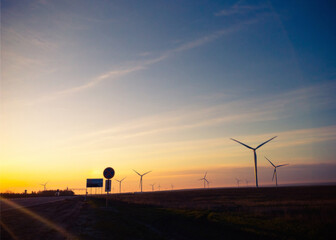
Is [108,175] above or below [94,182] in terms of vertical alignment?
above

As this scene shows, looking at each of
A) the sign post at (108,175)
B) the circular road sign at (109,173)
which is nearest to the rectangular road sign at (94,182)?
the sign post at (108,175)

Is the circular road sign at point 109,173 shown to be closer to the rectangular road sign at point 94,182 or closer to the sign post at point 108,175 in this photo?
the sign post at point 108,175

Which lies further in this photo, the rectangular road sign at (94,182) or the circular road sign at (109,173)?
the rectangular road sign at (94,182)

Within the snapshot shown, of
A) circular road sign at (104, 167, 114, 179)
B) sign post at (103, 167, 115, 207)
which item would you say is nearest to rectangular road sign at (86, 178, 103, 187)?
sign post at (103, 167, 115, 207)

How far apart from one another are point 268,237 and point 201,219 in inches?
256

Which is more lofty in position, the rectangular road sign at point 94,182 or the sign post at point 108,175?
the sign post at point 108,175

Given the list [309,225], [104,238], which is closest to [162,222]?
[104,238]

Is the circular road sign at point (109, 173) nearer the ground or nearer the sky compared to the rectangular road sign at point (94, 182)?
nearer the sky

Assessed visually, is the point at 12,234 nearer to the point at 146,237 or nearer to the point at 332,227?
the point at 146,237

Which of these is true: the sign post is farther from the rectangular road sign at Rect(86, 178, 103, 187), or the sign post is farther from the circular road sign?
the rectangular road sign at Rect(86, 178, 103, 187)

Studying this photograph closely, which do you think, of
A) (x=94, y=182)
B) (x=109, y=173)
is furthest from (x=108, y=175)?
(x=94, y=182)

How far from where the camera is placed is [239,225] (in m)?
14.9

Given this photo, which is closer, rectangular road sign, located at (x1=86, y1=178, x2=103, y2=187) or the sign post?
the sign post

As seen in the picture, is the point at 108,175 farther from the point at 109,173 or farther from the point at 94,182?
the point at 94,182
